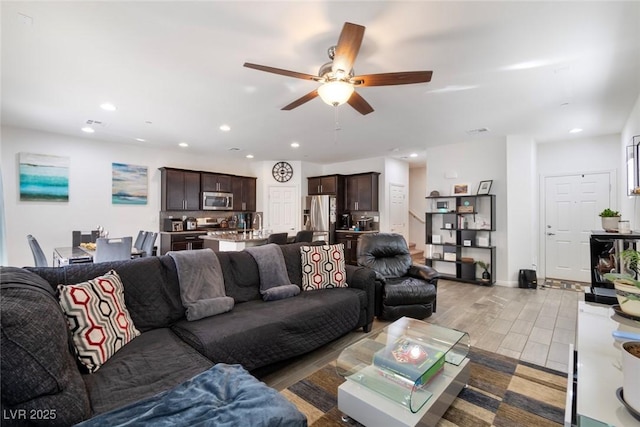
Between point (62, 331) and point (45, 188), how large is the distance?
206 inches

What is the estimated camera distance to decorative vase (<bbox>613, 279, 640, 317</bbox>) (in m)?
1.56

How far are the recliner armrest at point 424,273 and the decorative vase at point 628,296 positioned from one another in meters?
1.91

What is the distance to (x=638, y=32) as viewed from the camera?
2.18 m

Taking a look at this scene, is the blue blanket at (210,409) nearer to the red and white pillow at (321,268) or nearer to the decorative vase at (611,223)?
the red and white pillow at (321,268)

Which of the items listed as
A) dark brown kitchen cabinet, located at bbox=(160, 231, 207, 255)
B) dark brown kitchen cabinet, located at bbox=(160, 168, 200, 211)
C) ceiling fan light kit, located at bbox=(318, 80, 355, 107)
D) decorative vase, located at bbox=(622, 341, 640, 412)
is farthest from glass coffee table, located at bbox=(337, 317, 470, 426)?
dark brown kitchen cabinet, located at bbox=(160, 168, 200, 211)

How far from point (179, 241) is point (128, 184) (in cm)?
155

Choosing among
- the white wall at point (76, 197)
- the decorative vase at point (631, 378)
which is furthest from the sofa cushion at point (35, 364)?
the white wall at point (76, 197)

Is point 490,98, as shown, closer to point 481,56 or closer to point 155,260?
point 481,56

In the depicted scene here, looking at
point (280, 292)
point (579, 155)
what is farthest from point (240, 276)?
point (579, 155)

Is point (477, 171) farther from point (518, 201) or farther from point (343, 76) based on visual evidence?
point (343, 76)

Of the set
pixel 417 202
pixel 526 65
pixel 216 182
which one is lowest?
pixel 417 202

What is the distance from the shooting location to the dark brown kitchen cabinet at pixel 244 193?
727 centimetres

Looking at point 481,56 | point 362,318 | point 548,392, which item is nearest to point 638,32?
point 481,56

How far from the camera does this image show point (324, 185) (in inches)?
301
